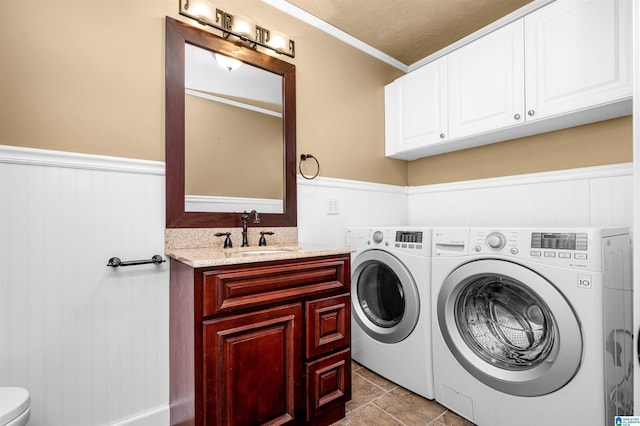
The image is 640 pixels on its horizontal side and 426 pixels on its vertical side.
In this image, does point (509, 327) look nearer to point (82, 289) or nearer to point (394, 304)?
point (394, 304)

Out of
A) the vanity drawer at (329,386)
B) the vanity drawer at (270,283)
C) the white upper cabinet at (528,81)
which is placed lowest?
the vanity drawer at (329,386)

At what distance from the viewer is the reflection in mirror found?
5.50 ft

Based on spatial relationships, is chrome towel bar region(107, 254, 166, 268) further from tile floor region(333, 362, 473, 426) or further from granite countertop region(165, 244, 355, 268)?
tile floor region(333, 362, 473, 426)

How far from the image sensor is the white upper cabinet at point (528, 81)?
59.9 inches

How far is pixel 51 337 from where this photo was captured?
130 cm

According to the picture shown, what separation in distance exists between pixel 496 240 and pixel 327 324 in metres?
0.88

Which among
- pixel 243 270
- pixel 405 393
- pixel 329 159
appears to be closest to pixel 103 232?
pixel 243 270

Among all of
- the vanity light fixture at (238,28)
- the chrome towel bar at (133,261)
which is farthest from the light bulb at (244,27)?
the chrome towel bar at (133,261)

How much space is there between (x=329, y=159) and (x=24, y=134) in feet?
5.38

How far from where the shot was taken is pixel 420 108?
2.37 meters

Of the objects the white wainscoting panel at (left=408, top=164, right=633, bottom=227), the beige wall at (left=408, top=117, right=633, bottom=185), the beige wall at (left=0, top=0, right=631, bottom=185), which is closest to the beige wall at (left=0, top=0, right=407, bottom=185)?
the beige wall at (left=0, top=0, right=631, bottom=185)

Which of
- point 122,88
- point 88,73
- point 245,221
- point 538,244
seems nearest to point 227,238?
point 245,221

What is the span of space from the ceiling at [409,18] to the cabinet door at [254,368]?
6.40 ft

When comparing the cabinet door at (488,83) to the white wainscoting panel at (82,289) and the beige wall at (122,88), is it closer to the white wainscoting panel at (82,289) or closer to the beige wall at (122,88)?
the beige wall at (122,88)
